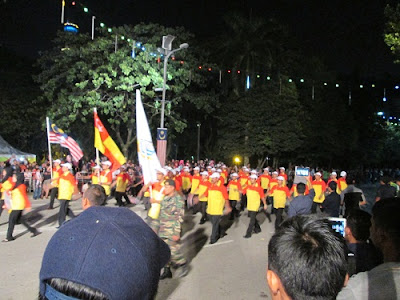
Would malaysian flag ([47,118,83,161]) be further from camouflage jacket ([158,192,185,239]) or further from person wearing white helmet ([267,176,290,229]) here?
camouflage jacket ([158,192,185,239])

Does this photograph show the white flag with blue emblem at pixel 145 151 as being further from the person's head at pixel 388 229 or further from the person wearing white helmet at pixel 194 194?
the person wearing white helmet at pixel 194 194

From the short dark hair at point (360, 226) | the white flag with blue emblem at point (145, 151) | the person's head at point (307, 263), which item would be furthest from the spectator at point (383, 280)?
the white flag with blue emblem at point (145, 151)

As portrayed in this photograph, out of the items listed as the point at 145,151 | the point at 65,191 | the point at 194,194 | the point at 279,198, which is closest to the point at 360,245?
the point at 145,151

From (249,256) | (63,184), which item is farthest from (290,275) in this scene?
(63,184)

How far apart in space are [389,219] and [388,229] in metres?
0.07

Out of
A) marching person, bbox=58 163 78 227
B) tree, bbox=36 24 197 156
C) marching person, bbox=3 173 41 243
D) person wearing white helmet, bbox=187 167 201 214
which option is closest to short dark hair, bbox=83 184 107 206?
marching person, bbox=3 173 41 243

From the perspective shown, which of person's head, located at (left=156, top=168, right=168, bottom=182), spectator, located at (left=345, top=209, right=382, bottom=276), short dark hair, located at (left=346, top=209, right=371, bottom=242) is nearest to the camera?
spectator, located at (left=345, top=209, right=382, bottom=276)

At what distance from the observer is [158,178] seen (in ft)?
25.5

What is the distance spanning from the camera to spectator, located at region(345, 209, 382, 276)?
375 centimetres

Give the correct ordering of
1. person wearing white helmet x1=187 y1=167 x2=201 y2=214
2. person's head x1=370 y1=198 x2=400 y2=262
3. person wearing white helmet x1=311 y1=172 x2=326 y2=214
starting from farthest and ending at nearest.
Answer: person wearing white helmet x1=187 y1=167 x2=201 y2=214 → person wearing white helmet x1=311 y1=172 x2=326 y2=214 → person's head x1=370 y1=198 x2=400 y2=262

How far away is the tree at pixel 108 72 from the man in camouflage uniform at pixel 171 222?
16.9 m

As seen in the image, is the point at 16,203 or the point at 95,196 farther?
the point at 16,203

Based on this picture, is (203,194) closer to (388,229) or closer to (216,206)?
(216,206)

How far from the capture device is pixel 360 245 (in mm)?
3994
